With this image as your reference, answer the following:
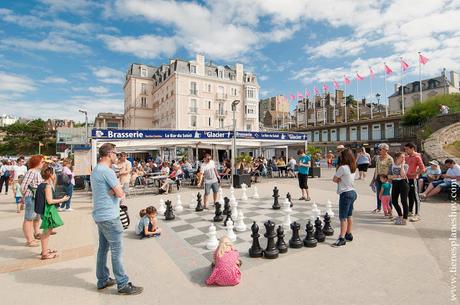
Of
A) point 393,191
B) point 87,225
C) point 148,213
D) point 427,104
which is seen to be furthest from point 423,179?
point 427,104

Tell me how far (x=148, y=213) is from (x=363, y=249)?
4.13 metres

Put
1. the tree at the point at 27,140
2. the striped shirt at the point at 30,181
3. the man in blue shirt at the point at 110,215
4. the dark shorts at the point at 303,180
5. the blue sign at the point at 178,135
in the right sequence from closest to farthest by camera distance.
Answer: the man in blue shirt at the point at 110,215 → the striped shirt at the point at 30,181 → the dark shorts at the point at 303,180 → the blue sign at the point at 178,135 → the tree at the point at 27,140

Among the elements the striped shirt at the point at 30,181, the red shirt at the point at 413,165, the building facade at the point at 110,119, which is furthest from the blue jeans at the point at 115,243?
the building facade at the point at 110,119

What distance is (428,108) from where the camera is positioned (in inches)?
1421

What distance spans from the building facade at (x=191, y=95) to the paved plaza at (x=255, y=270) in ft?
105

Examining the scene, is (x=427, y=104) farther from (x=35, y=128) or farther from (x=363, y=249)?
(x=35, y=128)

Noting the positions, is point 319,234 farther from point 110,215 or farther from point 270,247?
point 110,215

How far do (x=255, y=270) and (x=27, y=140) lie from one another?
7202 centimetres

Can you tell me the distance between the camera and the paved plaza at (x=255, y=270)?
307cm

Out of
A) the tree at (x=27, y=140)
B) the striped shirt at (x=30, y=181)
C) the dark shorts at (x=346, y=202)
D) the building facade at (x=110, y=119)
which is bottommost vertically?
the dark shorts at (x=346, y=202)

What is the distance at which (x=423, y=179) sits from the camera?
30.3ft

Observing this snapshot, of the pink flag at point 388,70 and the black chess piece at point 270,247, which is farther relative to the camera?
Answer: the pink flag at point 388,70

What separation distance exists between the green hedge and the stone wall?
18802 millimetres

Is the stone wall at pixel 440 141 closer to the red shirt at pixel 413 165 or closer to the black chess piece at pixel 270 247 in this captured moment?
the red shirt at pixel 413 165
